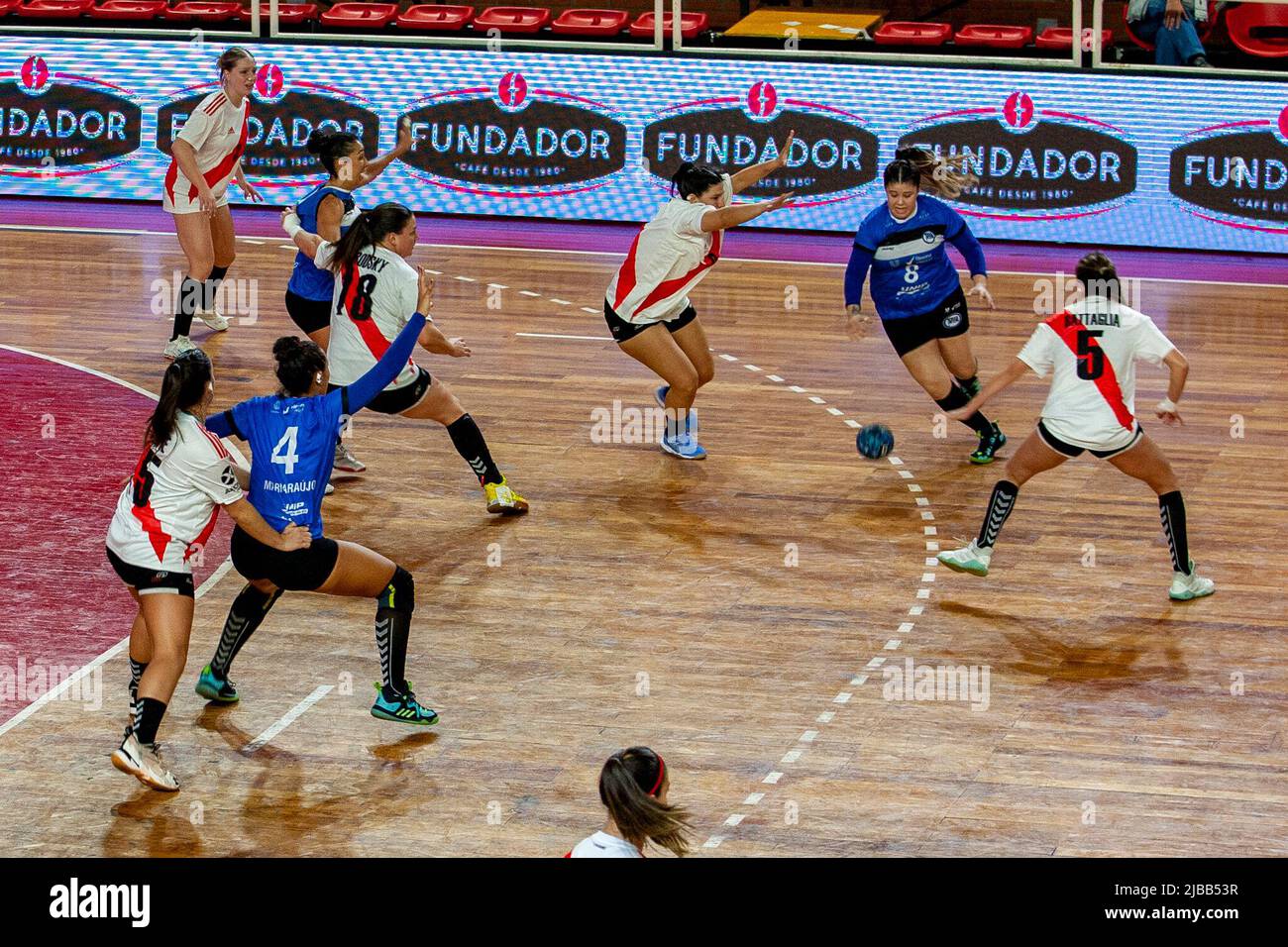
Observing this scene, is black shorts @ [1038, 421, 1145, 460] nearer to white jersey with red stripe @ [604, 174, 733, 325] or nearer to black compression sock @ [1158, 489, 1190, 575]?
black compression sock @ [1158, 489, 1190, 575]

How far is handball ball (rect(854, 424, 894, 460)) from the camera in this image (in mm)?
12570

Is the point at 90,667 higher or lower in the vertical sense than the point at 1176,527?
lower

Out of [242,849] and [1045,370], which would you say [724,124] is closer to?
[1045,370]

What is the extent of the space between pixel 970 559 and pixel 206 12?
14989mm

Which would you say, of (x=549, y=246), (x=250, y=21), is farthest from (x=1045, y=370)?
(x=250, y=21)

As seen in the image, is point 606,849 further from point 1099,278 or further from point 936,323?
point 936,323

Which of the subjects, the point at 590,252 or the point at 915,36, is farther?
the point at 915,36

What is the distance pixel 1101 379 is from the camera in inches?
386

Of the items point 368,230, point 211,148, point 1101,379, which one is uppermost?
point 211,148

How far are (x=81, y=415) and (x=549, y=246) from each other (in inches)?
A: 272

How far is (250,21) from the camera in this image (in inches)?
830

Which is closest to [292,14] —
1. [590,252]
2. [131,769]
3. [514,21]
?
[514,21]

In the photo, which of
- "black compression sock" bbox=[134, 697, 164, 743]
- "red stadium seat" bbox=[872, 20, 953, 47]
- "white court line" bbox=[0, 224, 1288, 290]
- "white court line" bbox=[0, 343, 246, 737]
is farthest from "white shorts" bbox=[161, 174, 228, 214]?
"red stadium seat" bbox=[872, 20, 953, 47]

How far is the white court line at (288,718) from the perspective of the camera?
8383mm
